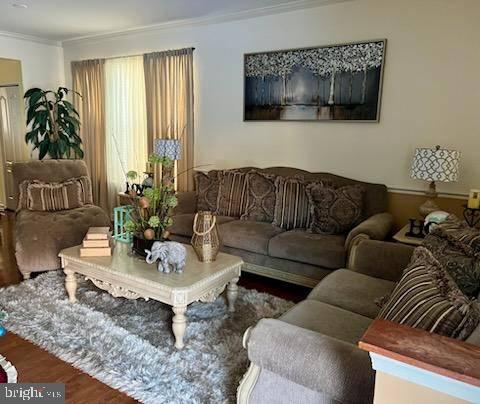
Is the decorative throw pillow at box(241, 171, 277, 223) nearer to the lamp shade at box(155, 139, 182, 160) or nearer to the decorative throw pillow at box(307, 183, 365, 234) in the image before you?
the decorative throw pillow at box(307, 183, 365, 234)

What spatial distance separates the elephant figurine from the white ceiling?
246cm

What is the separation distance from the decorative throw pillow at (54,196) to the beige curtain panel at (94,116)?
1517 mm

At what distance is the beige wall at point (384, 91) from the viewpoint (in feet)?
9.99

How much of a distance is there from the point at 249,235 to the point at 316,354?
6.57ft

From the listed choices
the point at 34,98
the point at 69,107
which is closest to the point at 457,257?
the point at 69,107

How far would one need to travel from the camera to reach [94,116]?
17.9 feet

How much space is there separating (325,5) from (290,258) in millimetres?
2295

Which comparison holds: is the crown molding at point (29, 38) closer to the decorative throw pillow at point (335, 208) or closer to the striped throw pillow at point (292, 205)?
the striped throw pillow at point (292, 205)

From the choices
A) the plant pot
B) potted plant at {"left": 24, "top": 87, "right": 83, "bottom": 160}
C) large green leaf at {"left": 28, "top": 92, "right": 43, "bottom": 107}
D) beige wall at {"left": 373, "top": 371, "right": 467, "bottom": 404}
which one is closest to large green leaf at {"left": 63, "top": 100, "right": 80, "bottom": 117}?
potted plant at {"left": 24, "top": 87, "right": 83, "bottom": 160}

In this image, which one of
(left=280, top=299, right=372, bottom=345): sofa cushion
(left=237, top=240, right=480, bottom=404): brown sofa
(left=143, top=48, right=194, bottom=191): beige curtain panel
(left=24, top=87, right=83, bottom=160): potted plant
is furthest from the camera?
(left=24, top=87, right=83, bottom=160): potted plant

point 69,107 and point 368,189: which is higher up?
point 69,107

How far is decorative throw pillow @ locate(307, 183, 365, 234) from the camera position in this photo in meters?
3.21

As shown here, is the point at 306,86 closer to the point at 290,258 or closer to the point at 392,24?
the point at 392,24

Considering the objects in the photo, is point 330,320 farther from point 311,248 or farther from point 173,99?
point 173,99
